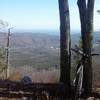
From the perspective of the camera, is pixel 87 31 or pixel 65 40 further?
pixel 65 40

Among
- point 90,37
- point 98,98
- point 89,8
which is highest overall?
point 89,8

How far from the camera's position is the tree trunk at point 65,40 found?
662 inches

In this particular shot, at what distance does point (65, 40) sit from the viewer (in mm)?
16812

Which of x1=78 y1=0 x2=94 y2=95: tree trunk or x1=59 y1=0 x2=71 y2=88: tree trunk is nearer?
x1=78 y1=0 x2=94 y2=95: tree trunk

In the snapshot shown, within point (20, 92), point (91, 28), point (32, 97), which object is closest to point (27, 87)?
point (20, 92)

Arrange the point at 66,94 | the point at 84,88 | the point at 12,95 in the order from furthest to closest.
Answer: the point at 84,88 < the point at 66,94 < the point at 12,95

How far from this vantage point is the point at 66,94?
15133 mm

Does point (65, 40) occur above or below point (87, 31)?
below

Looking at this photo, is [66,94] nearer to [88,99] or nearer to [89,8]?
[88,99]

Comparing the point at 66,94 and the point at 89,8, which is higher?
the point at 89,8

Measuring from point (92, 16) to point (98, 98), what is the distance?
3.79 meters

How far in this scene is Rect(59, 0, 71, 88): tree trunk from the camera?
1681cm

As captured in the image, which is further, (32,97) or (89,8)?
(89,8)

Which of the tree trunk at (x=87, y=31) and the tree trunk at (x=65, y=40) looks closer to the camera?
the tree trunk at (x=87, y=31)
